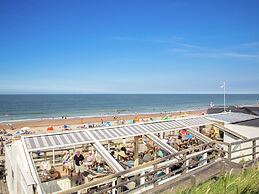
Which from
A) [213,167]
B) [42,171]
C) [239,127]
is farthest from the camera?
[239,127]

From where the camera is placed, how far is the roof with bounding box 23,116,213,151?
639cm

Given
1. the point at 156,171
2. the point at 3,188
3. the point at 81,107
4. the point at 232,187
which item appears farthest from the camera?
the point at 81,107

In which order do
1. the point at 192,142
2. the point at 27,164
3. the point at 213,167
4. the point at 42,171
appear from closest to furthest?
the point at 27,164, the point at 213,167, the point at 42,171, the point at 192,142

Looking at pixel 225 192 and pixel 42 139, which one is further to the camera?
pixel 42 139

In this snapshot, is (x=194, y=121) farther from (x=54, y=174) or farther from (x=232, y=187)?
(x=232, y=187)

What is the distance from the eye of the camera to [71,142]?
662 centimetres

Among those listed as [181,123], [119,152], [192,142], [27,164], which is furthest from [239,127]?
[27,164]

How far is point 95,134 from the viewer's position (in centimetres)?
738

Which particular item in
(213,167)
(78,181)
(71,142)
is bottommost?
(78,181)

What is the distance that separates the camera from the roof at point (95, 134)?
6395mm

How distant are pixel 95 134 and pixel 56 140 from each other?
1169mm

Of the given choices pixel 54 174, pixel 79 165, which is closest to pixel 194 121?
pixel 79 165

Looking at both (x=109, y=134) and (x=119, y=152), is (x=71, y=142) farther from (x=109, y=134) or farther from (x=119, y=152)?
(x=119, y=152)

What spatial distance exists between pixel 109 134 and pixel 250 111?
986 cm
